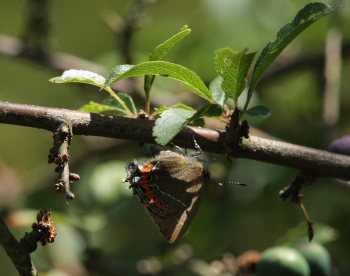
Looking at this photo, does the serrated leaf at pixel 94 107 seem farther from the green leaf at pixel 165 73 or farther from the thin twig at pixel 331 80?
the thin twig at pixel 331 80

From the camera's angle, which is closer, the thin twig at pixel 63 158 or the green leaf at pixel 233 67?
the thin twig at pixel 63 158

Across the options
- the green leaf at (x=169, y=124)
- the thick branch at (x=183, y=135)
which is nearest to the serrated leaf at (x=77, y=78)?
the thick branch at (x=183, y=135)

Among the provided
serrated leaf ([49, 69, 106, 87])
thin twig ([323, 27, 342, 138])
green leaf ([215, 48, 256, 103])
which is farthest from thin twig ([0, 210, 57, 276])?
thin twig ([323, 27, 342, 138])

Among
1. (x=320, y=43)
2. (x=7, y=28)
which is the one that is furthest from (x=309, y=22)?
(x=7, y=28)

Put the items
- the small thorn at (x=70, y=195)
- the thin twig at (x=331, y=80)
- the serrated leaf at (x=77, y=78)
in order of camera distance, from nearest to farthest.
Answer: the small thorn at (x=70, y=195) < the serrated leaf at (x=77, y=78) < the thin twig at (x=331, y=80)

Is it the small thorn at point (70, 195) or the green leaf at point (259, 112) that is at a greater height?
the green leaf at point (259, 112)

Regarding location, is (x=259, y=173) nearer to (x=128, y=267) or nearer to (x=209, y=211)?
(x=209, y=211)

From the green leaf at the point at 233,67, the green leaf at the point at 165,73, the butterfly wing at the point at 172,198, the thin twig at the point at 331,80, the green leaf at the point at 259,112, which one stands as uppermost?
the thin twig at the point at 331,80

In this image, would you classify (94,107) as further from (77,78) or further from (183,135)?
(183,135)
